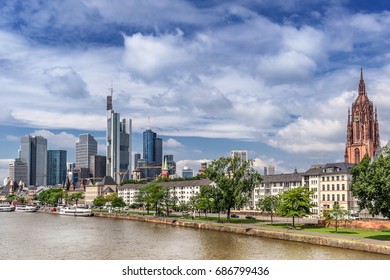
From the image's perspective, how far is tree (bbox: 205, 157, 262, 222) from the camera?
120m

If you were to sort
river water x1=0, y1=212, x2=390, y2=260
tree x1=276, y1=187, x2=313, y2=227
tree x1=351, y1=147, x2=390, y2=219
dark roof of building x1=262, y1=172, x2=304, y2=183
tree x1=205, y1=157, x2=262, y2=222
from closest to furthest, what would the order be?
river water x1=0, y1=212, x2=390, y2=260, tree x1=351, y1=147, x2=390, y2=219, tree x1=276, y1=187, x2=313, y2=227, tree x1=205, y1=157, x2=262, y2=222, dark roof of building x1=262, y1=172, x2=304, y2=183

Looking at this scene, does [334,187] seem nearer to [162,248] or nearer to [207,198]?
[207,198]

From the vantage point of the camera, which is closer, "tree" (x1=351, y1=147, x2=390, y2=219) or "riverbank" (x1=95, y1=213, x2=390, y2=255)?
"riverbank" (x1=95, y1=213, x2=390, y2=255)

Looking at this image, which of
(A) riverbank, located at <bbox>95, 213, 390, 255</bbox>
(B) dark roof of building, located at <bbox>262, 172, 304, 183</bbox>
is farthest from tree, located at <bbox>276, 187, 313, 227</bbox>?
(B) dark roof of building, located at <bbox>262, 172, 304, 183</bbox>

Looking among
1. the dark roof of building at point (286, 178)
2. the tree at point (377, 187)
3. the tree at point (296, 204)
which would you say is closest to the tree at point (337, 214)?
the tree at point (296, 204)

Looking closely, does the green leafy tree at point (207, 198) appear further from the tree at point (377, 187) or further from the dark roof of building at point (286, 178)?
the dark roof of building at point (286, 178)

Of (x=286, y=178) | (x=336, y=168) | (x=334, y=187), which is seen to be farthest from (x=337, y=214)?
(x=286, y=178)

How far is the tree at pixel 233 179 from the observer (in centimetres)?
12019

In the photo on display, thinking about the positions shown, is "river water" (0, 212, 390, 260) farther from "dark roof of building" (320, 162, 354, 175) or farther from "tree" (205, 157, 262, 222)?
"dark roof of building" (320, 162, 354, 175)

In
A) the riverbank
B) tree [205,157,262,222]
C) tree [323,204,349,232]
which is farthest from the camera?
tree [205,157,262,222]

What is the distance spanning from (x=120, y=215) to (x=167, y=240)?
88.1 meters
